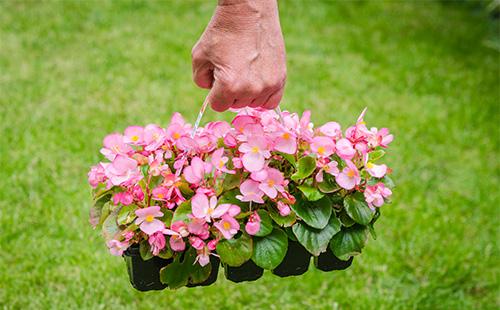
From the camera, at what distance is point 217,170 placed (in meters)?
1.51

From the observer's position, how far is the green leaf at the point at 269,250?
4.92ft

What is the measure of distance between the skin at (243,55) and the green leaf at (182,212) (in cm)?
21

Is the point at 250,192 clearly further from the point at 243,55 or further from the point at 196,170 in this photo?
the point at 243,55

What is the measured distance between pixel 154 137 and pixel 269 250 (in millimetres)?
369

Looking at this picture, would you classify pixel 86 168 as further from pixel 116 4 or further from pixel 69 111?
pixel 116 4

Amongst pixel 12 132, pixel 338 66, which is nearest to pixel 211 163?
pixel 12 132

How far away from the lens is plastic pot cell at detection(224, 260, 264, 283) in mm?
1580

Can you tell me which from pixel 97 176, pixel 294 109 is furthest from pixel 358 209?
pixel 294 109

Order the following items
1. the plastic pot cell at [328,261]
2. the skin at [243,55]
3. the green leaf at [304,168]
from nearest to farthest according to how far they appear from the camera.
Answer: the skin at [243,55] < the green leaf at [304,168] < the plastic pot cell at [328,261]

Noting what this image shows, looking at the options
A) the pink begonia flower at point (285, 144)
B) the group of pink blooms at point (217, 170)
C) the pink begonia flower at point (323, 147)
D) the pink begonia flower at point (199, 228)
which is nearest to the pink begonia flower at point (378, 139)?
the group of pink blooms at point (217, 170)

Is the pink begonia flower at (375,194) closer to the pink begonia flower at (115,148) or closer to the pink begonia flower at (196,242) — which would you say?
the pink begonia flower at (196,242)

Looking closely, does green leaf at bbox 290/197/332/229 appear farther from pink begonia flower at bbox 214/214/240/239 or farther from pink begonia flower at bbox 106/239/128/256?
pink begonia flower at bbox 106/239/128/256

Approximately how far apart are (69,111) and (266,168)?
2613 millimetres

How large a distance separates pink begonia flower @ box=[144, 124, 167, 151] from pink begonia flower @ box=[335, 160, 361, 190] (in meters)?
0.40
